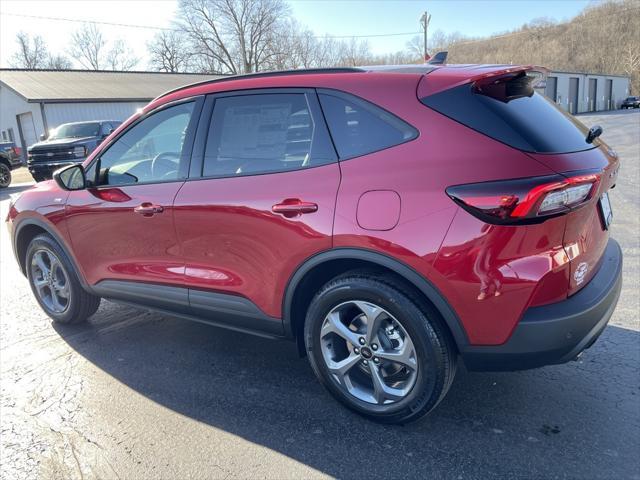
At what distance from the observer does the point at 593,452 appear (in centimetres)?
237

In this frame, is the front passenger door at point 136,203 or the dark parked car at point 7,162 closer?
the front passenger door at point 136,203

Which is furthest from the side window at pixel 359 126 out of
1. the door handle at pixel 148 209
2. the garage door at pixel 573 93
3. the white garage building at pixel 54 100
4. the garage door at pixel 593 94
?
the garage door at pixel 593 94

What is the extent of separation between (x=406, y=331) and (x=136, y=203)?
2022mm

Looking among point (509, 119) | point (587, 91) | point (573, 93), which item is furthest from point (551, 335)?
point (587, 91)

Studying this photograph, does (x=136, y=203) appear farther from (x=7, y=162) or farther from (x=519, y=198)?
(x=7, y=162)

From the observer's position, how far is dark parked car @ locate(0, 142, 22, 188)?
51.5 ft

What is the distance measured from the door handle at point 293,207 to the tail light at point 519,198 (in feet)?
2.48

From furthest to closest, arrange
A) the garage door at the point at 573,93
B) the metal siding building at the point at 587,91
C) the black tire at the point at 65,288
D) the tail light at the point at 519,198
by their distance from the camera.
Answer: the garage door at the point at 573,93
the metal siding building at the point at 587,91
the black tire at the point at 65,288
the tail light at the point at 519,198

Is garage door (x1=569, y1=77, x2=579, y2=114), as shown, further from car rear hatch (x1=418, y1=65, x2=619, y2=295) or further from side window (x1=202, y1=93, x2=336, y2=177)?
side window (x1=202, y1=93, x2=336, y2=177)

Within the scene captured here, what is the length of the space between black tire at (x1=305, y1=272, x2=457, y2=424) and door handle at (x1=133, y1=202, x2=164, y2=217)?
49.3 inches

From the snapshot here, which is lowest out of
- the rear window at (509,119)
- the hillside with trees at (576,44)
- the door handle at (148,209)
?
the door handle at (148,209)

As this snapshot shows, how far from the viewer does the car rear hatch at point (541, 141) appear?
7.08ft

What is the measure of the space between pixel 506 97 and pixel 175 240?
212 centimetres

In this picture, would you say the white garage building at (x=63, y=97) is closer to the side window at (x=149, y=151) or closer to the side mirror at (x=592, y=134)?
the side window at (x=149, y=151)
